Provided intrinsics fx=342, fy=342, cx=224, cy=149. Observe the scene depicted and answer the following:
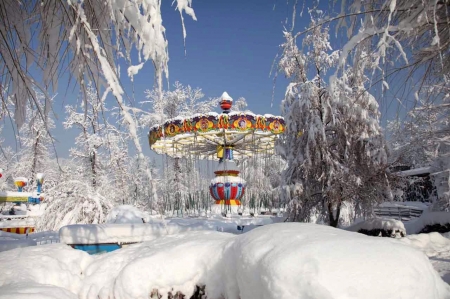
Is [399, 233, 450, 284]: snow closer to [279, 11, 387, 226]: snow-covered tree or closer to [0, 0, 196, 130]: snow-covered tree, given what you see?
[279, 11, 387, 226]: snow-covered tree

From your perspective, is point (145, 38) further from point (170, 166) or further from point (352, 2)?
point (170, 166)

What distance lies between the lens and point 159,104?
175cm

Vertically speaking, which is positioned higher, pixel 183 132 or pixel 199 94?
pixel 199 94

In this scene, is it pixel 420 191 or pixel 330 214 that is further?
pixel 420 191

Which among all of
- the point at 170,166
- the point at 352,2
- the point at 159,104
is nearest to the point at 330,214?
the point at 352,2

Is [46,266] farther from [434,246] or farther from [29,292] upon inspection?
[434,246]

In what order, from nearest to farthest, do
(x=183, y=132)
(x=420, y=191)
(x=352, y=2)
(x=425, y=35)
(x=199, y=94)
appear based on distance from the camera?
(x=352, y=2) < (x=425, y=35) < (x=183, y=132) < (x=420, y=191) < (x=199, y=94)

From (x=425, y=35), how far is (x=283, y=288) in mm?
Result: 2575

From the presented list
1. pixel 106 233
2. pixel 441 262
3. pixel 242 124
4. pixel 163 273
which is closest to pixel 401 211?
pixel 242 124

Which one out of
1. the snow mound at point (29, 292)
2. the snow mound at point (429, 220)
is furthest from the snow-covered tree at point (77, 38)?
the snow mound at point (429, 220)

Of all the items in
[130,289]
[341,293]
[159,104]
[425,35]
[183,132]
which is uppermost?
[183,132]

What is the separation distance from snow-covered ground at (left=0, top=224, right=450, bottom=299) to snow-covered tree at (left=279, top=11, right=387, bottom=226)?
20.4 ft

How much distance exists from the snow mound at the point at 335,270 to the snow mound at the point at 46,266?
1.97 m

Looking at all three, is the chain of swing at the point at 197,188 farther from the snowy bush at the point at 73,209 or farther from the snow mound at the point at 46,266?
the snow mound at the point at 46,266
